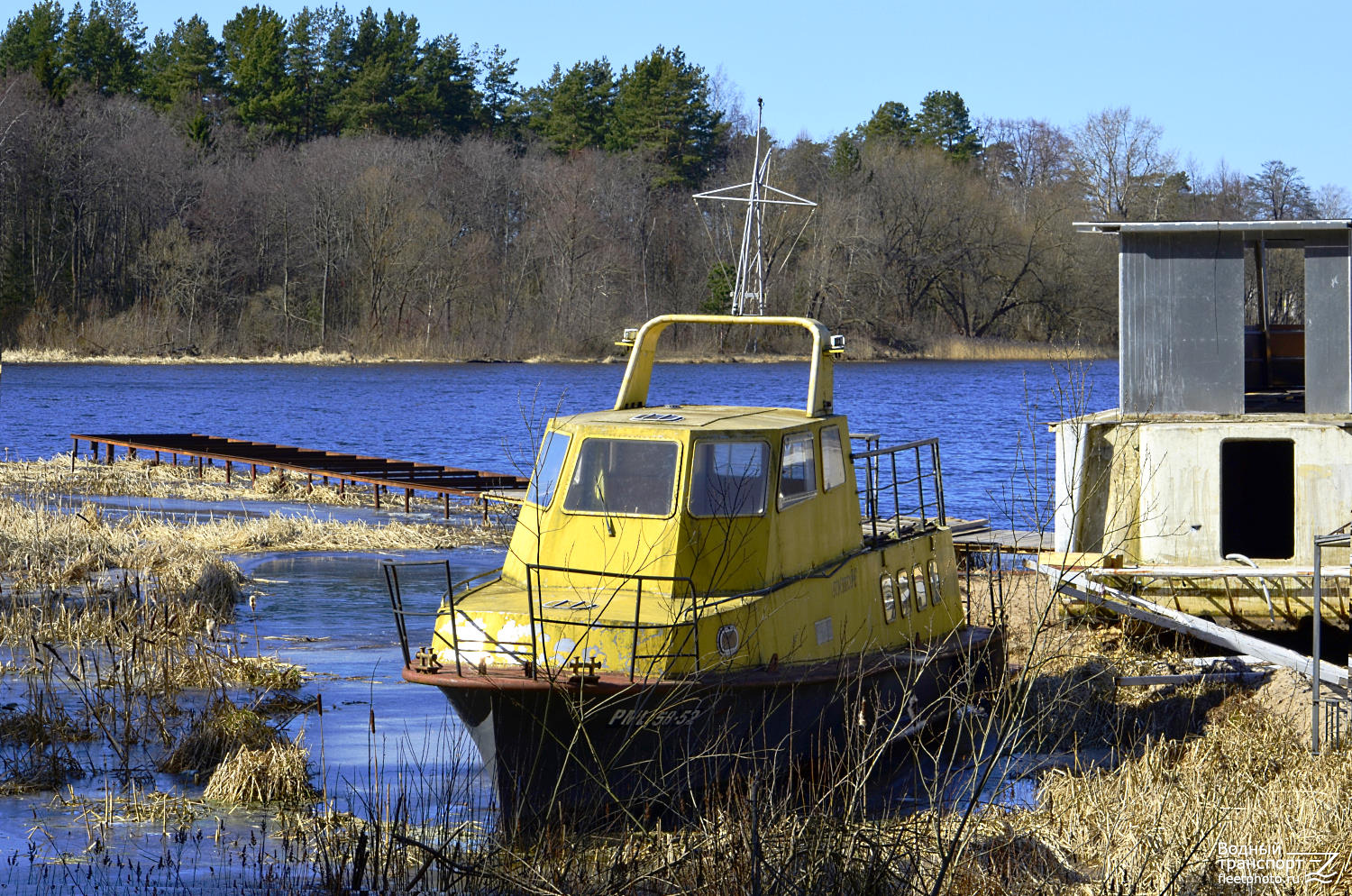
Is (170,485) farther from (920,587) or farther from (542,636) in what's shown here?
(542,636)

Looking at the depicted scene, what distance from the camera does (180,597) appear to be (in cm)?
1736

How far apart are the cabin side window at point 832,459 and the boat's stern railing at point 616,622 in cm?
190

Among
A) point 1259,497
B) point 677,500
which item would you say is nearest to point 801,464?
point 677,500

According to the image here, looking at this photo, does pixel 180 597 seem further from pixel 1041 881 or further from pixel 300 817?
pixel 1041 881

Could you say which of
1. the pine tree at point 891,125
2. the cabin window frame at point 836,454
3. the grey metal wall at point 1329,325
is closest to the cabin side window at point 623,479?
the cabin window frame at point 836,454

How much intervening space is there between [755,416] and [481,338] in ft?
277

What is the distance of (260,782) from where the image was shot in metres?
10.9

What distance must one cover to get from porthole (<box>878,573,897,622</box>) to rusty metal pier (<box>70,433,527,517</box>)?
13.1 meters

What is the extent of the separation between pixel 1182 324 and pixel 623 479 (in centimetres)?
889

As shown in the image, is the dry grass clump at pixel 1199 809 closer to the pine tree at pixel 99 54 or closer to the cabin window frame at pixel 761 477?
the cabin window frame at pixel 761 477

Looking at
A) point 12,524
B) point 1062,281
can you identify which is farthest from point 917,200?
point 12,524


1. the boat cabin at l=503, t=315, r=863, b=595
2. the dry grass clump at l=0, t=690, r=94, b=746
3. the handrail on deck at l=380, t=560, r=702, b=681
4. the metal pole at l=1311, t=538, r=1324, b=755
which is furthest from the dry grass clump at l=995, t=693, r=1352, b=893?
the dry grass clump at l=0, t=690, r=94, b=746

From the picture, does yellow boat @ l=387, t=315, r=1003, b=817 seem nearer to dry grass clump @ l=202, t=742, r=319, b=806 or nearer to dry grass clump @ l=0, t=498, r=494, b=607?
dry grass clump @ l=202, t=742, r=319, b=806

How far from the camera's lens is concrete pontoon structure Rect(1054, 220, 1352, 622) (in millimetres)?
16359
